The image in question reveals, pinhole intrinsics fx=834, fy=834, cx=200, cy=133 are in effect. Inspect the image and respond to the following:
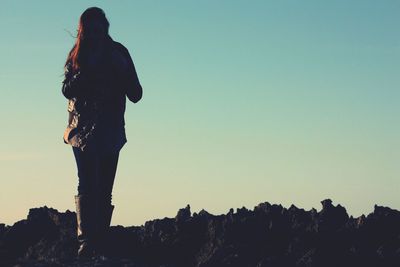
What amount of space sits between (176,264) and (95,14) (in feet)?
10.7

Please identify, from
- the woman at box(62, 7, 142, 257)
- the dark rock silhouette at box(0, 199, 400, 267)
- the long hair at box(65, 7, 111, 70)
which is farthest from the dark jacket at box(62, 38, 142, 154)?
the dark rock silhouette at box(0, 199, 400, 267)

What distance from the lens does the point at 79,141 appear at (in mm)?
9547

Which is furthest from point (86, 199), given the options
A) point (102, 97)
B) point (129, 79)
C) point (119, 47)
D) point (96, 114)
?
point (119, 47)

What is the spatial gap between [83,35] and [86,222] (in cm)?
215

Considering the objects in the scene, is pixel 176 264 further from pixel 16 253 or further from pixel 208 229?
pixel 16 253

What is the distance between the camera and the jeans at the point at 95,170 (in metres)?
9.55

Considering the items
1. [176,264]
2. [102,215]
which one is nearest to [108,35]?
[102,215]

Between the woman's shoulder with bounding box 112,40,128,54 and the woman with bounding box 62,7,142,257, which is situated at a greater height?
the woman's shoulder with bounding box 112,40,128,54

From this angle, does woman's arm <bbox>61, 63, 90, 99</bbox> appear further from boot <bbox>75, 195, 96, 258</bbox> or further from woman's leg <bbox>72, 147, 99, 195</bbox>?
boot <bbox>75, 195, 96, 258</bbox>

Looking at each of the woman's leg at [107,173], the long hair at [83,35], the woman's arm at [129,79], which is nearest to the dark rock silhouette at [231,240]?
the woman's leg at [107,173]

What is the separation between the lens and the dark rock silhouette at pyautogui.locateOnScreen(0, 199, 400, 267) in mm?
9938

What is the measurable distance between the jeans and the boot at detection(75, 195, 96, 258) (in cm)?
9

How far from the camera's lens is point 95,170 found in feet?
31.4

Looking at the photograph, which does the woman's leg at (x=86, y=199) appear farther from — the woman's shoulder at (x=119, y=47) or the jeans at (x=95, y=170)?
the woman's shoulder at (x=119, y=47)
